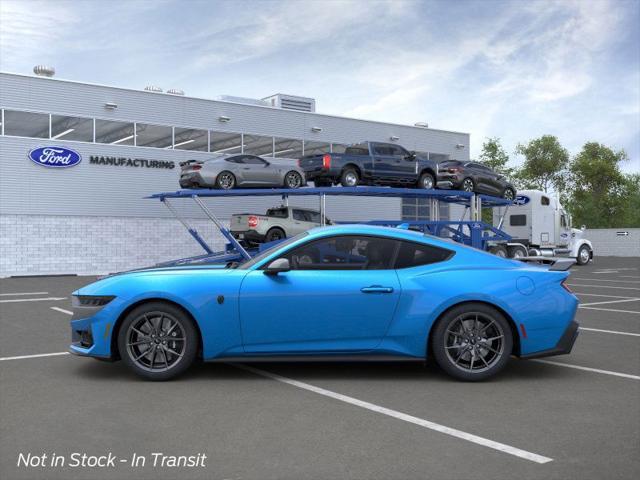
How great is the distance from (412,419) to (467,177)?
17502 mm

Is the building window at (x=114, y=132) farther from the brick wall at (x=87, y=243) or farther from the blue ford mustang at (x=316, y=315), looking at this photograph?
the blue ford mustang at (x=316, y=315)

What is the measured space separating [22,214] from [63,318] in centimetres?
1612

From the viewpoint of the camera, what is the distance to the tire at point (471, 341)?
5965 mm

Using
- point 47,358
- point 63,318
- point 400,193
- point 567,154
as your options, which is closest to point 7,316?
point 63,318

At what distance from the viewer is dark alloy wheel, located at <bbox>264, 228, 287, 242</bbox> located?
2038 centimetres

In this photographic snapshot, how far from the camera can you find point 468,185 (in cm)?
2158

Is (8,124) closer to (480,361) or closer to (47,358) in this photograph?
(47,358)

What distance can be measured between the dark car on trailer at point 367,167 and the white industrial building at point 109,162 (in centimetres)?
985

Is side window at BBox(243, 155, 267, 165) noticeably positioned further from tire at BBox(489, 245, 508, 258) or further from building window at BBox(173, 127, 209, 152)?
building window at BBox(173, 127, 209, 152)

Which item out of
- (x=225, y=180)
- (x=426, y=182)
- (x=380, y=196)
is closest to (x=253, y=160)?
(x=225, y=180)

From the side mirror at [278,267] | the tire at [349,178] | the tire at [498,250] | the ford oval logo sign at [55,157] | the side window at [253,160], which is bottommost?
the tire at [498,250]

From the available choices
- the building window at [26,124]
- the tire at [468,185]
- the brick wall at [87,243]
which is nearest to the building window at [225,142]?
the brick wall at [87,243]

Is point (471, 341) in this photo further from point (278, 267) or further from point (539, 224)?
point (539, 224)

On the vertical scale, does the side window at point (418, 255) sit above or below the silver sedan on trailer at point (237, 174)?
below
